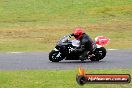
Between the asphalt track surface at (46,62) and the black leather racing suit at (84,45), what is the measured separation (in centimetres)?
45

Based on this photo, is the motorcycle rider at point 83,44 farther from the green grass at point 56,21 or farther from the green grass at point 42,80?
the green grass at point 56,21

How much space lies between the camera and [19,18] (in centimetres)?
4472

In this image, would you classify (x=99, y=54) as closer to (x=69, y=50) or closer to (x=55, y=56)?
(x=69, y=50)

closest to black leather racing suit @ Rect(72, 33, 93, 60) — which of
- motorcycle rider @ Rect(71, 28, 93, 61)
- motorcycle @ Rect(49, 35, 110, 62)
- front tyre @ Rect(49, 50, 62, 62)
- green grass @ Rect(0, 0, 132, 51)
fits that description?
motorcycle rider @ Rect(71, 28, 93, 61)

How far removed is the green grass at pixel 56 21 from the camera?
32219 mm

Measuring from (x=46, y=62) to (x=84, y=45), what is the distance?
184cm

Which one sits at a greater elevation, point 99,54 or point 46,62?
point 99,54

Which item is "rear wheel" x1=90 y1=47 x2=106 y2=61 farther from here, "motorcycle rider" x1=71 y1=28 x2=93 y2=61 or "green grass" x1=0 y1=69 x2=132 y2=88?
"green grass" x1=0 y1=69 x2=132 y2=88

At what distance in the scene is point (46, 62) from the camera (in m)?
21.7

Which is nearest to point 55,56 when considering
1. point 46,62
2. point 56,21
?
point 46,62

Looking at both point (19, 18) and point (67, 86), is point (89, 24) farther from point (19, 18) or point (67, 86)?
point (67, 86)

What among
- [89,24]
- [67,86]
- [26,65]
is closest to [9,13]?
[89,24]

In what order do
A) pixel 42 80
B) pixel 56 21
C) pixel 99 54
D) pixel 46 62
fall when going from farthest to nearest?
pixel 56 21
pixel 99 54
pixel 46 62
pixel 42 80

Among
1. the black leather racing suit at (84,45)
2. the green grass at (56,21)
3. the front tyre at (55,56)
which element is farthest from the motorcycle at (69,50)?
the green grass at (56,21)
